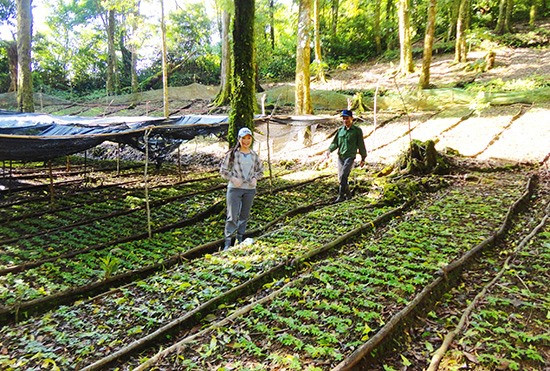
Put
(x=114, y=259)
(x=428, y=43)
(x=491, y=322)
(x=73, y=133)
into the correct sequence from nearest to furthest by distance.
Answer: (x=491, y=322) < (x=114, y=259) < (x=73, y=133) < (x=428, y=43)

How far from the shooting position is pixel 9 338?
115 inches

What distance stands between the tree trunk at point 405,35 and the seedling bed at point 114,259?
33.2 feet

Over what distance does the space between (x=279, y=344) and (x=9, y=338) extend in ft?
6.69

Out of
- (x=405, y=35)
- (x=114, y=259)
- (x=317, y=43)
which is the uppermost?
(x=405, y=35)

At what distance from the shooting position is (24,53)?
11.0m

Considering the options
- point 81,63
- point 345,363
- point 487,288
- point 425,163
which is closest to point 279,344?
point 345,363

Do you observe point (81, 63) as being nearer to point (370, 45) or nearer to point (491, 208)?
point (370, 45)

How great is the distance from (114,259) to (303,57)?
8.31 m

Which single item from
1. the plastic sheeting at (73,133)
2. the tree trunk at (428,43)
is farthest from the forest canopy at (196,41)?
the plastic sheeting at (73,133)

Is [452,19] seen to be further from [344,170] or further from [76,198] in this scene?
[76,198]

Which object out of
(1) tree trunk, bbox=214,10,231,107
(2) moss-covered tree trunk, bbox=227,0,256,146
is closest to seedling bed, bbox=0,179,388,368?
(2) moss-covered tree trunk, bbox=227,0,256,146

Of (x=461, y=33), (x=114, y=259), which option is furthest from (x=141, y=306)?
(x=461, y=33)

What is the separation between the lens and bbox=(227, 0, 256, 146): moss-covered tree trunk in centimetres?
636

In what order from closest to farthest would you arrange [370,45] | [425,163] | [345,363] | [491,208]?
[345,363], [491,208], [425,163], [370,45]
